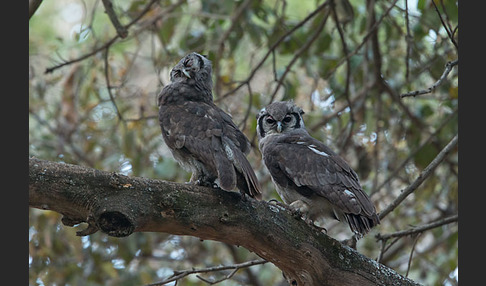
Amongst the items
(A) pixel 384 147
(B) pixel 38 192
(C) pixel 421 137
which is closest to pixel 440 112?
(C) pixel 421 137

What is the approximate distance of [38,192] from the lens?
2553 mm

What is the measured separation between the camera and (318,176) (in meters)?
4.06

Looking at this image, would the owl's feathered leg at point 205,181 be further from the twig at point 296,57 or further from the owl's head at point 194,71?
the twig at point 296,57

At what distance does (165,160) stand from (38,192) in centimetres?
297

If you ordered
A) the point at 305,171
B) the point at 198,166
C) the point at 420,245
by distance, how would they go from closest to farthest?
the point at 198,166, the point at 305,171, the point at 420,245

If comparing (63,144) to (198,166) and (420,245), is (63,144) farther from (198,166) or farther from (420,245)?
(420,245)

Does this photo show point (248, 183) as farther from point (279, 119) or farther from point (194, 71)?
point (279, 119)

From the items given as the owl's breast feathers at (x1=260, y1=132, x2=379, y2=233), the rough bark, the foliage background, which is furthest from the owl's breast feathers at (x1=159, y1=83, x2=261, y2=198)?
the foliage background

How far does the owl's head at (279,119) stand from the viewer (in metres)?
4.75

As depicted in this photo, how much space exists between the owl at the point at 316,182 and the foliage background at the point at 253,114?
80 centimetres

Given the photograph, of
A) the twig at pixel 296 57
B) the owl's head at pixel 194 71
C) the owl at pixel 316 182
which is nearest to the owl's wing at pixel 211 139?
the owl's head at pixel 194 71

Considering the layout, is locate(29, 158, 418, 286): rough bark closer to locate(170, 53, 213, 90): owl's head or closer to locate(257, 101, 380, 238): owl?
locate(257, 101, 380, 238): owl

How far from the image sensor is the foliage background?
5.54m

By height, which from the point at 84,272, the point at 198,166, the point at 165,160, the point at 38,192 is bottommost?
the point at 38,192
